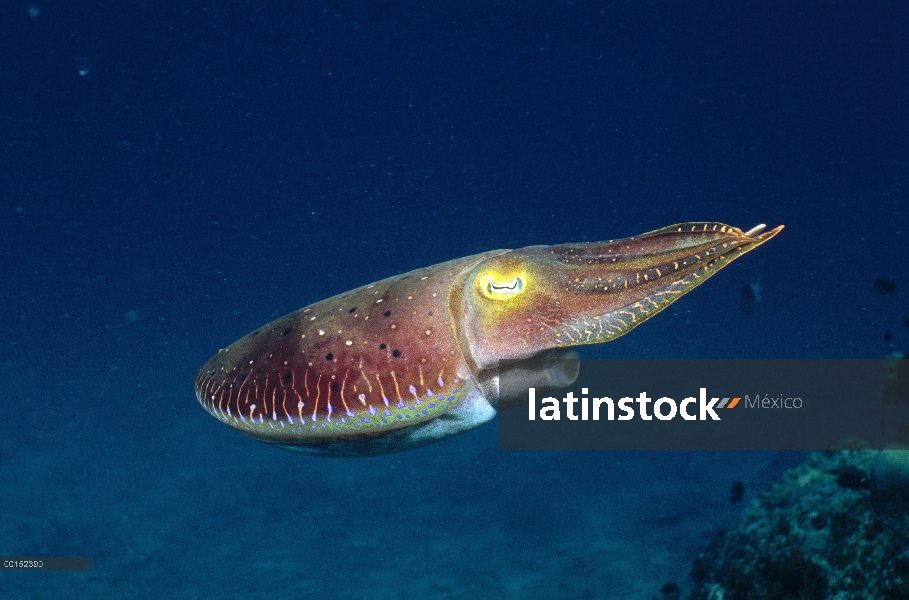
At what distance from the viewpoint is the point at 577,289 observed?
2.12 meters

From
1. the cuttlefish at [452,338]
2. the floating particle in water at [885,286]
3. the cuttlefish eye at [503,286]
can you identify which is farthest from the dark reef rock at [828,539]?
the floating particle in water at [885,286]

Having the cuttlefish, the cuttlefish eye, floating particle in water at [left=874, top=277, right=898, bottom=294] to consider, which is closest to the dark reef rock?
the cuttlefish

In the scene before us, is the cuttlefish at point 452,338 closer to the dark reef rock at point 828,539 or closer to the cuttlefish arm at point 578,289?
the cuttlefish arm at point 578,289

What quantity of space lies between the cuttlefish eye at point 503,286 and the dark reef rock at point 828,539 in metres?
4.19

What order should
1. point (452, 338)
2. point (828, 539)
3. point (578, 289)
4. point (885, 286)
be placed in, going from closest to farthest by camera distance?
1. point (578, 289)
2. point (452, 338)
3. point (828, 539)
4. point (885, 286)

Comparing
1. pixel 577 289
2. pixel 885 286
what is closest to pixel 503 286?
pixel 577 289

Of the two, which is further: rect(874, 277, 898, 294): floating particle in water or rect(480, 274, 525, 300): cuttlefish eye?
rect(874, 277, 898, 294): floating particle in water

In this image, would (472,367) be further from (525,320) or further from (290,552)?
(290,552)

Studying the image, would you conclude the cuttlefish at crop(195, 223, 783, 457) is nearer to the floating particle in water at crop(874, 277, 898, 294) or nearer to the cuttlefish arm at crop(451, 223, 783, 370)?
the cuttlefish arm at crop(451, 223, 783, 370)

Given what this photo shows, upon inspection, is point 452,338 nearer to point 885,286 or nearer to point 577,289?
point 577,289

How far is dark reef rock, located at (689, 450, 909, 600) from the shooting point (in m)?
4.70

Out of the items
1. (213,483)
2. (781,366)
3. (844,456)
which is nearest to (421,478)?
(213,483)

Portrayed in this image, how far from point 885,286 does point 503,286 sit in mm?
10419

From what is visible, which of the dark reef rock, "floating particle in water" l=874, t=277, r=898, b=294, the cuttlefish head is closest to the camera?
the cuttlefish head
